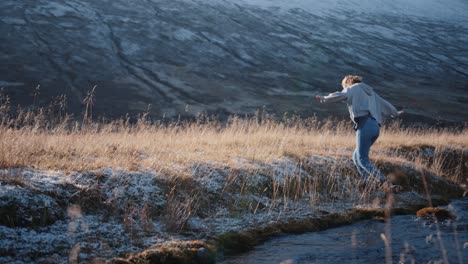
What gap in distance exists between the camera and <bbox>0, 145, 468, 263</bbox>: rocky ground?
202 inches

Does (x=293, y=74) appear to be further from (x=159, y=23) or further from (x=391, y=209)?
(x=391, y=209)

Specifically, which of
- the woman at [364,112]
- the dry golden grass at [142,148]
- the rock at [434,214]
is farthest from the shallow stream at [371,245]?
the dry golden grass at [142,148]

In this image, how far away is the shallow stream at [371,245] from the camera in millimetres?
5345

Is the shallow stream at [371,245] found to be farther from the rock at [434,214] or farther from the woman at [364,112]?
the woman at [364,112]

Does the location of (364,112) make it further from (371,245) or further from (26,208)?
(26,208)

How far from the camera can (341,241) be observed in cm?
624

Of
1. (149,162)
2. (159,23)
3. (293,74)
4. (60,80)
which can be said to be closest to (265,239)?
(149,162)

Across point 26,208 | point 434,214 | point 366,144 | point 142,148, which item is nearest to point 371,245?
point 434,214

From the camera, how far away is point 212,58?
54125 mm

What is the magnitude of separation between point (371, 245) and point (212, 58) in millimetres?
49532

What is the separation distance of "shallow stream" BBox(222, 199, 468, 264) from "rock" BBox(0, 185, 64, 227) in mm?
2283

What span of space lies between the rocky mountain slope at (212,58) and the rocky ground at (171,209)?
21.7m

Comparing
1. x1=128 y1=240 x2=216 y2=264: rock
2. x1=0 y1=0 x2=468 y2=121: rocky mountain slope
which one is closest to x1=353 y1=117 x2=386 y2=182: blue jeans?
A: x1=128 y1=240 x2=216 y2=264: rock

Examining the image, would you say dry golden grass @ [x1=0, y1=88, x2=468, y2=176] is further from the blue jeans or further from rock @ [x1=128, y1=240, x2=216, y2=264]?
rock @ [x1=128, y1=240, x2=216, y2=264]
